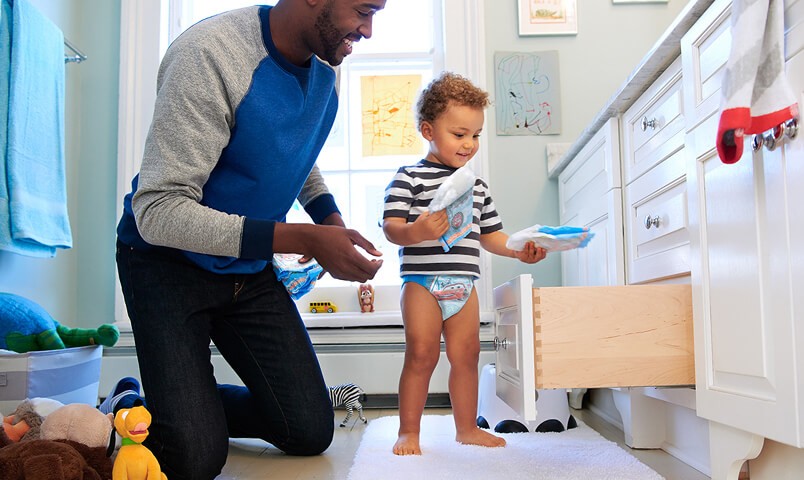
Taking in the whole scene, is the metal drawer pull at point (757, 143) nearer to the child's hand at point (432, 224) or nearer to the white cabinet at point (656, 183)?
the white cabinet at point (656, 183)

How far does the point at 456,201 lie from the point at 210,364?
0.61m

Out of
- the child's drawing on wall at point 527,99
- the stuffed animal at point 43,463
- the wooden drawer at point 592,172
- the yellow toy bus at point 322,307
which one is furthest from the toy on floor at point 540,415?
the child's drawing on wall at point 527,99

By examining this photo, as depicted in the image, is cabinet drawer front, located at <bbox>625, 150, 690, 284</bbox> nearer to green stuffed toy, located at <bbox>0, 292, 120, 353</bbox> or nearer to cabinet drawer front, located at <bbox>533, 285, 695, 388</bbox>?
cabinet drawer front, located at <bbox>533, 285, 695, 388</bbox>

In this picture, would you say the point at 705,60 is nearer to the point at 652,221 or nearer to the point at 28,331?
the point at 652,221

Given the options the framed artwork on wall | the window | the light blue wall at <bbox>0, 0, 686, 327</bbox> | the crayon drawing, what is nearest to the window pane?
the window

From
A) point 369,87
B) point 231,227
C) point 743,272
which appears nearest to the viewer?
point 743,272

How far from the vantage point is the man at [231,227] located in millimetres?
1188

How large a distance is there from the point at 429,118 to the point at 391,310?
1.08 metres

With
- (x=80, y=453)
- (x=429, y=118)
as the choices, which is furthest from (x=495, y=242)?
(x=80, y=453)

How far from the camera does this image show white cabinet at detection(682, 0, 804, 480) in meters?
0.93

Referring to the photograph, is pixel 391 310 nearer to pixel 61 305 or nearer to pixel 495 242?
pixel 495 242

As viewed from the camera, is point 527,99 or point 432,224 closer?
point 432,224

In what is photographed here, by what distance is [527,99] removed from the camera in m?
2.68

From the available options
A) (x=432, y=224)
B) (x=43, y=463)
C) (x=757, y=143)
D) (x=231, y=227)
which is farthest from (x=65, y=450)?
→ (x=757, y=143)
